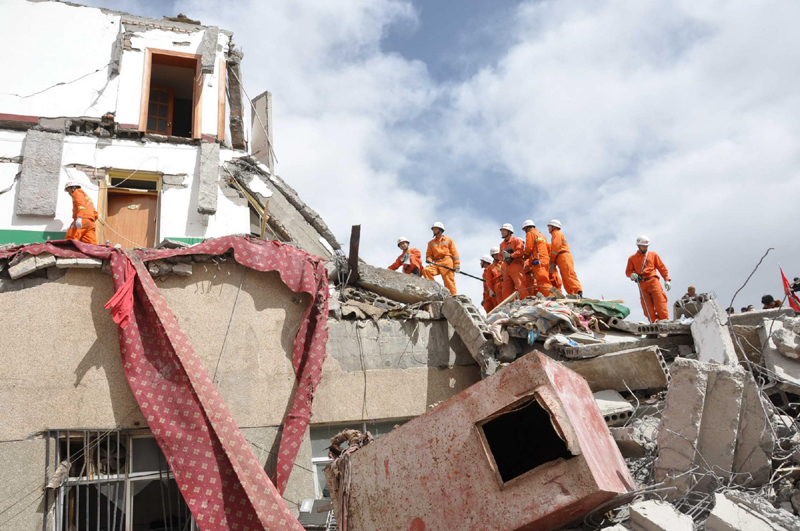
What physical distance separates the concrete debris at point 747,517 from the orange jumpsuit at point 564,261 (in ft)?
24.1

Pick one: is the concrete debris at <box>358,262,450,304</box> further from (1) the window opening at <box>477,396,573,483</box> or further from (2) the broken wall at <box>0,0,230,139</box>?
(2) the broken wall at <box>0,0,230,139</box>

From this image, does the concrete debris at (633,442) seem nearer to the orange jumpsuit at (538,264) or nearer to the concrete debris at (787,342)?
the concrete debris at (787,342)

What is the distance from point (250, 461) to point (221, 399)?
0.75 meters

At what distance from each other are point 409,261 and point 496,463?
8283 mm

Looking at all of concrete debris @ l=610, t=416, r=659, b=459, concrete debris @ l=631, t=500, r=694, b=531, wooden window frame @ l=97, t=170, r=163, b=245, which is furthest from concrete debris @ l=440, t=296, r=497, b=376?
wooden window frame @ l=97, t=170, r=163, b=245

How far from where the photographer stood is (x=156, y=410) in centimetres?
663

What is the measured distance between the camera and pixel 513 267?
11.7 metres

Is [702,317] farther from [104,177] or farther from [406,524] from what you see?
[104,177]

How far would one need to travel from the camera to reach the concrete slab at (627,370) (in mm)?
6859

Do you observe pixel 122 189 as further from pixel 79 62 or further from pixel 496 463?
pixel 496 463

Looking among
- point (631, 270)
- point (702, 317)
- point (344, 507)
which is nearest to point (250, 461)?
point (344, 507)

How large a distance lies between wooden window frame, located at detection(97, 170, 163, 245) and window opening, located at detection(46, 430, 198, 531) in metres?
5.16

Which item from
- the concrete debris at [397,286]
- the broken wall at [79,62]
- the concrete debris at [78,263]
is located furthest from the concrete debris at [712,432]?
the broken wall at [79,62]

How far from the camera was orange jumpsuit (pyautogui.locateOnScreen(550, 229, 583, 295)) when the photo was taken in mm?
11023
